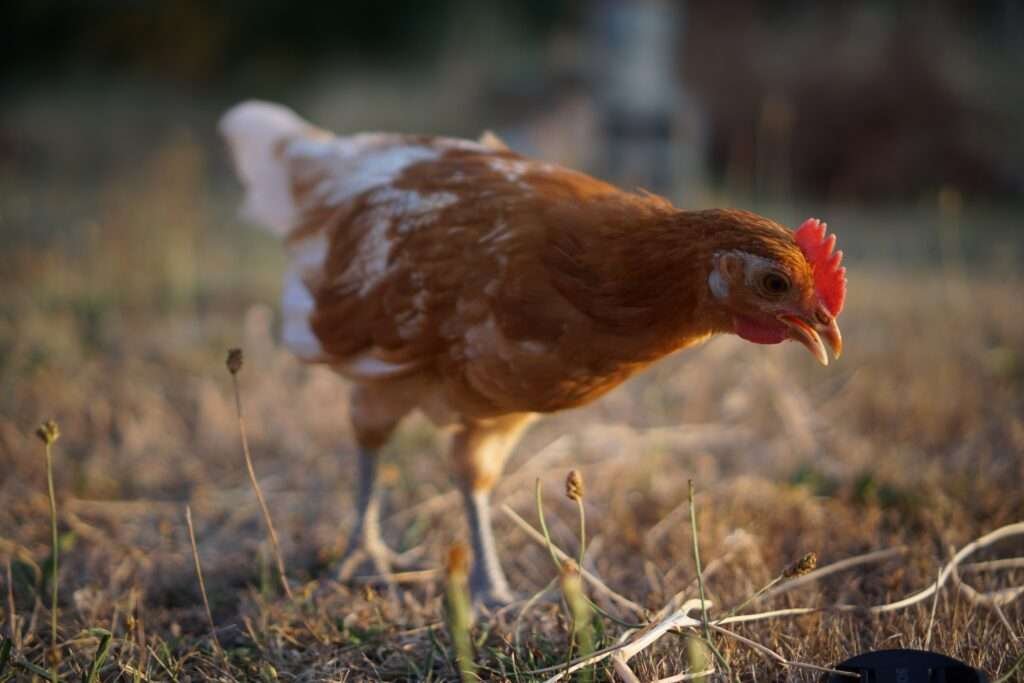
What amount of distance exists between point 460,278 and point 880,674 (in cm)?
123

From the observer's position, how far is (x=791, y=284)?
5.69 ft

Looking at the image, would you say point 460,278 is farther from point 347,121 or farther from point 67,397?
point 347,121

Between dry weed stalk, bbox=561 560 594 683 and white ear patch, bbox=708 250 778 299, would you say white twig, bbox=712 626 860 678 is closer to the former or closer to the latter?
dry weed stalk, bbox=561 560 594 683

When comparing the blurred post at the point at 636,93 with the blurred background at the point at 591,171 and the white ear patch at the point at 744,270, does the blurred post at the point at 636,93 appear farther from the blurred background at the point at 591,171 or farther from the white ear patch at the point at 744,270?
the white ear patch at the point at 744,270

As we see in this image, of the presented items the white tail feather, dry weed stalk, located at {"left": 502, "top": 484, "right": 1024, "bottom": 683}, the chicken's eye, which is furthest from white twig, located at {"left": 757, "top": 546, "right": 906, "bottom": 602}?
the white tail feather

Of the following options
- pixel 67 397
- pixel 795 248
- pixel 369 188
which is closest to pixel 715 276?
pixel 795 248

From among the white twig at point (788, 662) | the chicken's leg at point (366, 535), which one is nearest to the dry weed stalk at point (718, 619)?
the white twig at point (788, 662)

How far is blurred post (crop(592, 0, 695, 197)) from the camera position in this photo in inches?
320

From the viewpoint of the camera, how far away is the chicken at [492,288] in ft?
5.89

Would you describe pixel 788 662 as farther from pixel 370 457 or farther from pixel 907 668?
pixel 370 457

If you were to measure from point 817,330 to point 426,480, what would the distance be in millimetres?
1762

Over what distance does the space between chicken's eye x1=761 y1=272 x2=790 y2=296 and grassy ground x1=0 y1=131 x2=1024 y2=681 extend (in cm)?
78

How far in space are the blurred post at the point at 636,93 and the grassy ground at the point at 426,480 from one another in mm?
3511

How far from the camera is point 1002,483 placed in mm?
2891
